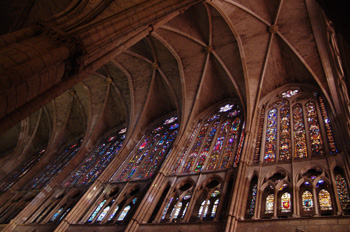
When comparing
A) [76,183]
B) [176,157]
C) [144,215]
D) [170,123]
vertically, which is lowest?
[144,215]

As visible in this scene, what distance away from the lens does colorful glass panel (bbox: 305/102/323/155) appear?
405 inches

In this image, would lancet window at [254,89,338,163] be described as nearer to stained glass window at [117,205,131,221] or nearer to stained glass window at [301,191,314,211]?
stained glass window at [301,191,314,211]

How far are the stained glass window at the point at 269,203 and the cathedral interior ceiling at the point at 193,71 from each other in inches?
166

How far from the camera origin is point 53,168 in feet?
55.8

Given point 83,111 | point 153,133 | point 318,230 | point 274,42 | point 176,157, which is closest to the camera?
point 318,230

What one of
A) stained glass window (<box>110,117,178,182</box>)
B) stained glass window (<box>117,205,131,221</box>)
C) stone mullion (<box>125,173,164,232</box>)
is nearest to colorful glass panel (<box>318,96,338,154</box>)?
stone mullion (<box>125,173,164,232</box>)

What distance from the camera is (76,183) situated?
14484mm

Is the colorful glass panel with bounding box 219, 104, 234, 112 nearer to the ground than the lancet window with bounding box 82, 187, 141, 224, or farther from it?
farther from it

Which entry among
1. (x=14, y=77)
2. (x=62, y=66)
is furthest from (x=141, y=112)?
(x=14, y=77)

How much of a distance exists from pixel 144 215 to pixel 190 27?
389 inches

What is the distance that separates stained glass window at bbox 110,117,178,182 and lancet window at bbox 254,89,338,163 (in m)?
4.71

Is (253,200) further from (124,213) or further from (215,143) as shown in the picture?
(124,213)

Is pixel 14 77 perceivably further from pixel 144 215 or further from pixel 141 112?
pixel 141 112

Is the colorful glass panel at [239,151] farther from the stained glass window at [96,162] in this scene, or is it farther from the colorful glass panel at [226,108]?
the stained glass window at [96,162]
